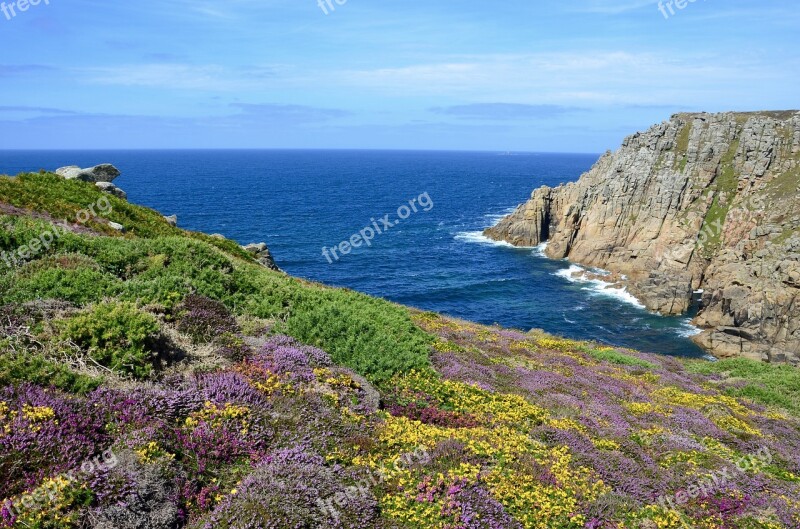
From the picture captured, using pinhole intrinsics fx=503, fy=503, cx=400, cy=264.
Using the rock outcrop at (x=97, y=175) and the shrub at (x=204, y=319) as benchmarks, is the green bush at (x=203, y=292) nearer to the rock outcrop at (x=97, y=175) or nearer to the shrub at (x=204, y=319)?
the shrub at (x=204, y=319)

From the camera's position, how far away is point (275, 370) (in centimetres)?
1150

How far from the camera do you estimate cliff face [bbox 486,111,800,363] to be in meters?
56.4

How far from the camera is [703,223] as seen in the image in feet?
262

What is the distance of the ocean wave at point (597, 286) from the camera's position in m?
71.7

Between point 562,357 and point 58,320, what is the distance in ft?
69.2

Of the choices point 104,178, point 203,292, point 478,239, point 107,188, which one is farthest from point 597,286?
point 203,292

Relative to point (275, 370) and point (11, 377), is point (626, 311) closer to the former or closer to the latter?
point (275, 370)

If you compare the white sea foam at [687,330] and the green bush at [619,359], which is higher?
the green bush at [619,359]

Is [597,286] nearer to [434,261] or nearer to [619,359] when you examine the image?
[434,261]

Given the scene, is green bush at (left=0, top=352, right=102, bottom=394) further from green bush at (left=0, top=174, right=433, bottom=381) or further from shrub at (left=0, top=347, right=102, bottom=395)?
green bush at (left=0, top=174, right=433, bottom=381)

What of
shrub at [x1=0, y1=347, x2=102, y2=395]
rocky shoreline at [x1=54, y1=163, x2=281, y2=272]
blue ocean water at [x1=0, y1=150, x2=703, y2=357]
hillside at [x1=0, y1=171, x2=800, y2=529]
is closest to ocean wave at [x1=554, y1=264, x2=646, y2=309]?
blue ocean water at [x1=0, y1=150, x2=703, y2=357]

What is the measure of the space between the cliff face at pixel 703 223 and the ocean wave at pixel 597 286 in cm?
163

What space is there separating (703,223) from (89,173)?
273 ft

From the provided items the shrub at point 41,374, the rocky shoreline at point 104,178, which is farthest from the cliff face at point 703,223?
the shrub at point 41,374
